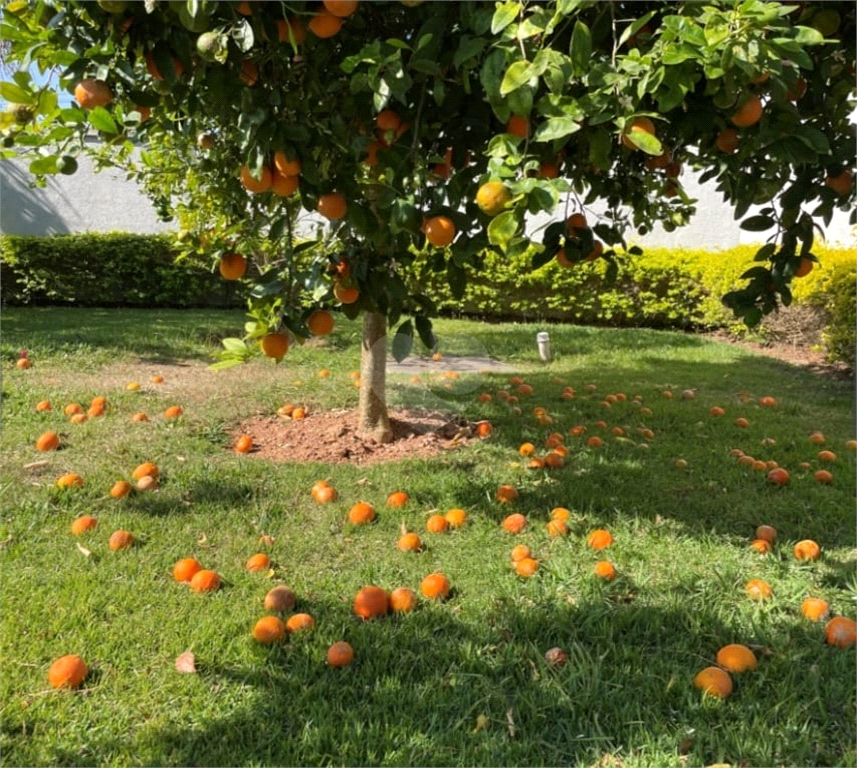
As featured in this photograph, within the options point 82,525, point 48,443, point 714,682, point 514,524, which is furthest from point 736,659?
point 48,443

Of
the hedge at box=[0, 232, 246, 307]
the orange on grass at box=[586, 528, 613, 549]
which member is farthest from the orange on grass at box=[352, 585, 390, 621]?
the hedge at box=[0, 232, 246, 307]

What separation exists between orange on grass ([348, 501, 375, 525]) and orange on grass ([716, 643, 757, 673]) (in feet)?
4.71

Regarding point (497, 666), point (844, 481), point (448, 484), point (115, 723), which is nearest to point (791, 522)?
point (844, 481)

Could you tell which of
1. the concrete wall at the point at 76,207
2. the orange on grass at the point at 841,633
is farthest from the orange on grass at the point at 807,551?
the concrete wall at the point at 76,207

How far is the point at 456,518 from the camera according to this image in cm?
294

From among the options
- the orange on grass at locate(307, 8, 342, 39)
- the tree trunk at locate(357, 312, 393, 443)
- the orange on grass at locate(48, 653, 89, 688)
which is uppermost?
the orange on grass at locate(307, 8, 342, 39)

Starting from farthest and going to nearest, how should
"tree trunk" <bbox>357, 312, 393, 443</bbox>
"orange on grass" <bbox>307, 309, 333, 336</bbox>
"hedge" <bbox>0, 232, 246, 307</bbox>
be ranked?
"hedge" <bbox>0, 232, 246, 307</bbox> < "tree trunk" <bbox>357, 312, 393, 443</bbox> < "orange on grass" <bbox>307, 309, 333, 336</bbox>

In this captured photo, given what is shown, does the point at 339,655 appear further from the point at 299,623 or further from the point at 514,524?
the point at 514,524

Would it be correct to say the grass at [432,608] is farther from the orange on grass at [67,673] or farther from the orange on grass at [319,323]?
the orange on grass at [319,323]

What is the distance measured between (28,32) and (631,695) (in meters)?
2.16

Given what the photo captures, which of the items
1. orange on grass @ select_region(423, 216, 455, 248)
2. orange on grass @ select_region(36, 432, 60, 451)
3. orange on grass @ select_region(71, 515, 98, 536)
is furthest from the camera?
orange on grass @ select_region(36, 432, 60, 451)

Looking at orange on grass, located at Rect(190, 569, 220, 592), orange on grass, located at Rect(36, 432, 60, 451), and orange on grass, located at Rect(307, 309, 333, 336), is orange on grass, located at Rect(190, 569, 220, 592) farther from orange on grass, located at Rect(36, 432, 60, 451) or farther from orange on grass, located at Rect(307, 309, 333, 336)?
orange on grass, located at Rect(36, 432, 60, 451)

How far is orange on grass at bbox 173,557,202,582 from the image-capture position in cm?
246

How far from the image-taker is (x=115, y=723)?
1769 mm
